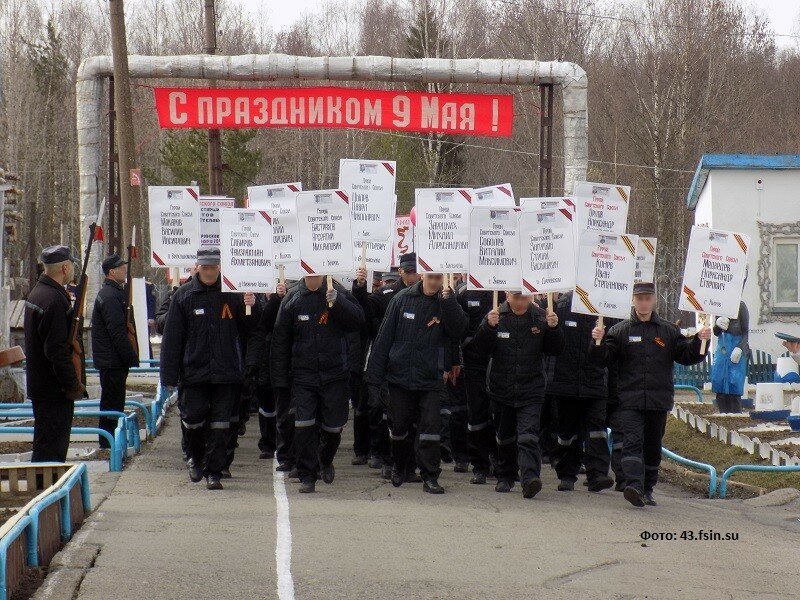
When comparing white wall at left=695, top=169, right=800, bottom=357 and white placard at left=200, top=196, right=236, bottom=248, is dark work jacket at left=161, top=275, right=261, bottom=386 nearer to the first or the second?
white placard at left=200, top=196, right=236, bottom=248

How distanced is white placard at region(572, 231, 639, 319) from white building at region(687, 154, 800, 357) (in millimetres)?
14278

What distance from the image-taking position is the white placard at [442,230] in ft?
36.6

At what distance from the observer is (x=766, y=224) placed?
2425 cm

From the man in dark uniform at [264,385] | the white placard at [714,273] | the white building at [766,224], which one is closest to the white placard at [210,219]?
the man in dark uniform at [264,385]

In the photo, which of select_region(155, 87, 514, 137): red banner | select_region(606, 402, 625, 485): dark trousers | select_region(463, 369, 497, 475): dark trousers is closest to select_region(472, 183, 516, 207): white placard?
select_region(463, 369, 497, 475): dark trousers

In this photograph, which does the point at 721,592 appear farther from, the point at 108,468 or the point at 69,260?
the point at 108,468

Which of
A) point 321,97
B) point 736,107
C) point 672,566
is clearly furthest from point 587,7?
point 672,566

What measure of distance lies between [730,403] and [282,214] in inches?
380

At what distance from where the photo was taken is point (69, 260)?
9797 millimetres

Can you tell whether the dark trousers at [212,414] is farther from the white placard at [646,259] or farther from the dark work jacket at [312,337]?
the white placard at [646,259]

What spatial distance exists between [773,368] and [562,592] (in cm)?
1615

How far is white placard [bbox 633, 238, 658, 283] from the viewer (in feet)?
37.1

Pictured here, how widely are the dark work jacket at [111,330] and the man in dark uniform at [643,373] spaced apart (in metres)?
4.92

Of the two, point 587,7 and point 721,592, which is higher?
point 587,7
